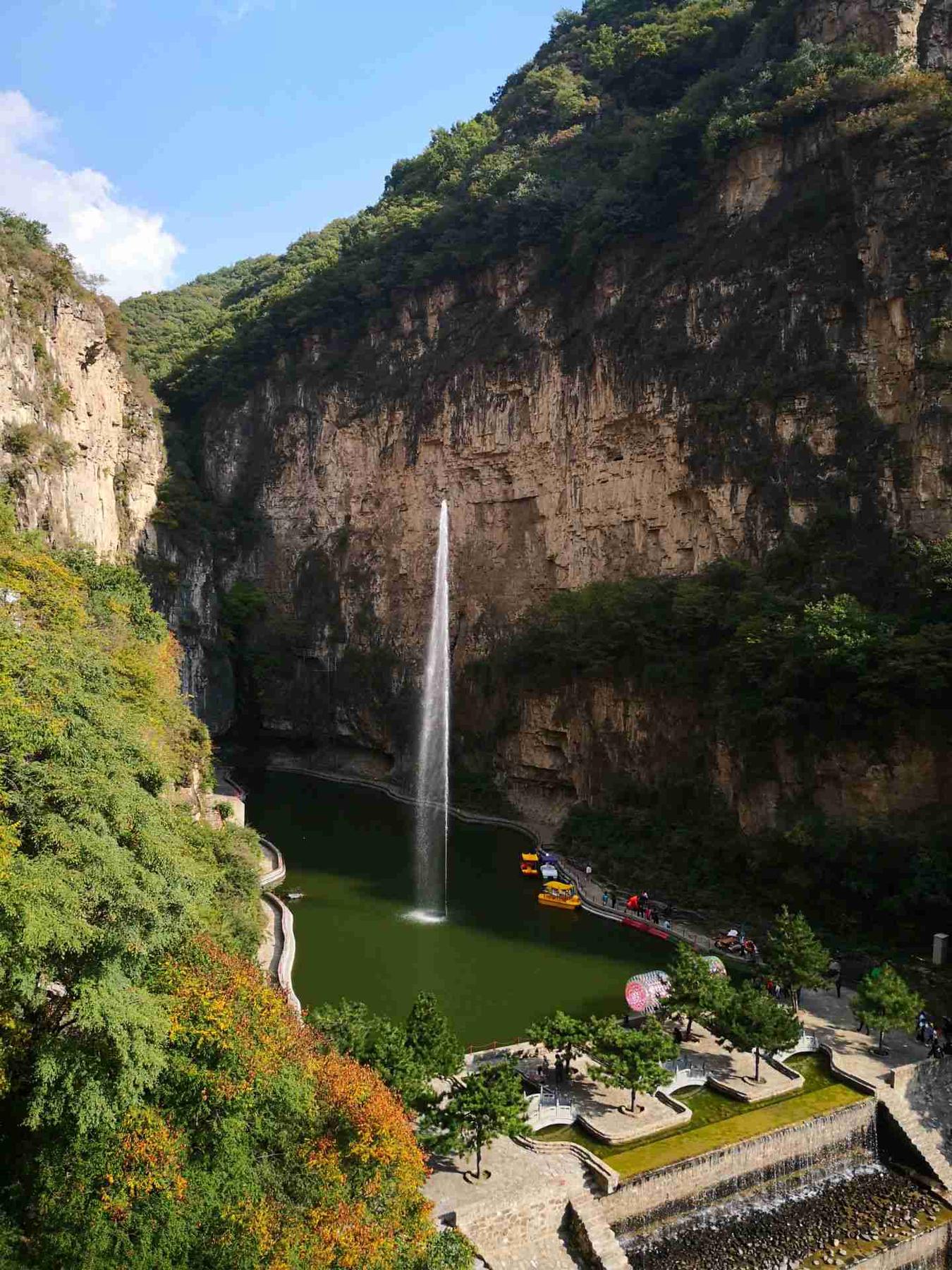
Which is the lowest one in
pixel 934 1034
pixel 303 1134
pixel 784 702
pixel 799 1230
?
pixel 799 1230

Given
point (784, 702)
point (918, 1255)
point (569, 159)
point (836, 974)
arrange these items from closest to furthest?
point (918, 1255) → point (836, 974) → point (784, 702) → point (569, 159)

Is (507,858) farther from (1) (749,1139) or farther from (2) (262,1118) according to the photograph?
(2) (262,1118)

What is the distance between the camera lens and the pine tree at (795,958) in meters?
15.4

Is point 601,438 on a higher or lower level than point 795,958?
higher

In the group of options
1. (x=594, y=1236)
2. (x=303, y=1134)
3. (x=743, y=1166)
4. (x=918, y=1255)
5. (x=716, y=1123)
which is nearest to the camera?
(x=303, y=1134)

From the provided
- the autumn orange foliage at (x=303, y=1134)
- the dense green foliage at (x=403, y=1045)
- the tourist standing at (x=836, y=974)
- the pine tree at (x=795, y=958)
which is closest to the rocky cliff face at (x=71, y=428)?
the dense green foliage at (x=403, y=1045)

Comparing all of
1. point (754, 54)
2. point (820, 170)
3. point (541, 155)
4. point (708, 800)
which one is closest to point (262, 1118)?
point (708, 800)

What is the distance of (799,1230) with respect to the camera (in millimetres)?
11898

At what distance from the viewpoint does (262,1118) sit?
8883mm

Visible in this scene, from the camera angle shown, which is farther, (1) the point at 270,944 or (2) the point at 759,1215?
(1) the point at 270,944

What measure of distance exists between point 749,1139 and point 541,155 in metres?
37.1

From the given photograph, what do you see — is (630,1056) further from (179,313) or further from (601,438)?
(179,313)

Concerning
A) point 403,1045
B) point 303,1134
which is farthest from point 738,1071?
point 303,1134

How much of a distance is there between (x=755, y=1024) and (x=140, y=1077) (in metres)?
9.65
